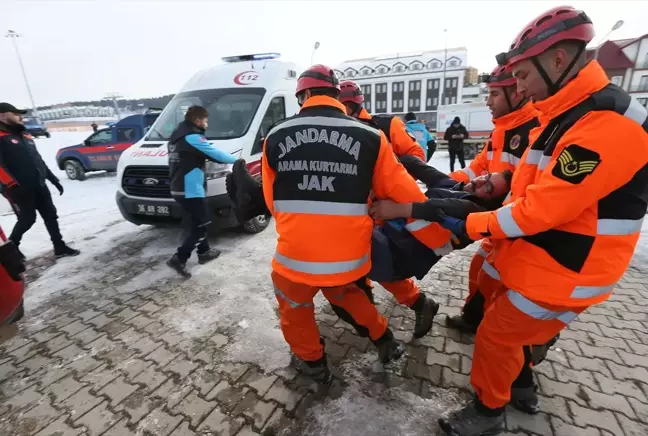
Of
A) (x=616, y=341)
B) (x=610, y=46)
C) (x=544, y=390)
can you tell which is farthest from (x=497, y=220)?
(x=610, y=46)

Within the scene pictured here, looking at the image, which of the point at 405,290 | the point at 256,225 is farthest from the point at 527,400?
the point at 256,225

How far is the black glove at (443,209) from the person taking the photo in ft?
5.75

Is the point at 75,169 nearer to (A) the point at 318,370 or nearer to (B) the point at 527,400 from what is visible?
(A) the point at 318,370

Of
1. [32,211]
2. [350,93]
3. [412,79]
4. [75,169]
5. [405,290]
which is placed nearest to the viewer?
[405,290]

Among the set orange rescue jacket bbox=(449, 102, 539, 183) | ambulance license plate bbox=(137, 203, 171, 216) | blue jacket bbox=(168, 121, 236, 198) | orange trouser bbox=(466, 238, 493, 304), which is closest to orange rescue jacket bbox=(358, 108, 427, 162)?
orange rescue jacket bbox=(449, 102, 539, 183)

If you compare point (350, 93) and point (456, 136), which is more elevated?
point (350, 93)

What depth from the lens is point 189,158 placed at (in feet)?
12.8

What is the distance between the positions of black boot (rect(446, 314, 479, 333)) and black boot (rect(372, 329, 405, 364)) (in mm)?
731

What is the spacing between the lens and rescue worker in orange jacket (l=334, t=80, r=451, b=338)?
8.90ft

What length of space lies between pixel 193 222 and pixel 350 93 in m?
2.41

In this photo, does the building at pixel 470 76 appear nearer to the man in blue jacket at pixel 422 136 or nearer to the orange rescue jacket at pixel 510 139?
the man in blue jacket at pixel 422 136

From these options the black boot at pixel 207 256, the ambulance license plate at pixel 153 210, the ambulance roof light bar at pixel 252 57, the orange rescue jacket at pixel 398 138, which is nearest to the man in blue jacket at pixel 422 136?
the ambulance roof light bar at pixel 252 57

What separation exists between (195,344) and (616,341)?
11.8ft

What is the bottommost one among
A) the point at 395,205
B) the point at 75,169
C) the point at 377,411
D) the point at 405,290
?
the point at 75,169
